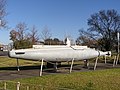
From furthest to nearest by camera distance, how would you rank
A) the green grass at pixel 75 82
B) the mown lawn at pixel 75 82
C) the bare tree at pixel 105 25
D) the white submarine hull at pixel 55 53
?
the bare tree at pixel 105 25 < the white submarine hull at pixel 55 53 < the mown lawn at pixel 75 82 < the green grass at pixel 75 82

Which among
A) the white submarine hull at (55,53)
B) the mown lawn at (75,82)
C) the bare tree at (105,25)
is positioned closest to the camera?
the mown lawn at (75,82)

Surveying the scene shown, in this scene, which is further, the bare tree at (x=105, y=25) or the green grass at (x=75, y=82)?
the bare tree at (x=105, y=25)

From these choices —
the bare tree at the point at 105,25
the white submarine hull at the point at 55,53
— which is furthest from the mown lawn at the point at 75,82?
the bare tree at the point at 105,25

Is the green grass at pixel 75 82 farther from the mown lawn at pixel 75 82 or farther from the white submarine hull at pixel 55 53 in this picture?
the white submarine hull at pixel 55 53

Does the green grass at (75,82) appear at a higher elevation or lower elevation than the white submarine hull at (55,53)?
lower

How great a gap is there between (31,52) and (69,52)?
390 cm

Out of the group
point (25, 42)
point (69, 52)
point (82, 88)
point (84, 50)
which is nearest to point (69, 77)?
point (82, 88)

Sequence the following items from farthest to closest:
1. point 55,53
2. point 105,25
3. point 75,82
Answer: point 105,25
point 55,53
point 75,82

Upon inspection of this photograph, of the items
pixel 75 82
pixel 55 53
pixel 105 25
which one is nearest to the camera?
pixel 75 82

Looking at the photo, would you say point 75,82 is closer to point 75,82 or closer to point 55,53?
point 75,82

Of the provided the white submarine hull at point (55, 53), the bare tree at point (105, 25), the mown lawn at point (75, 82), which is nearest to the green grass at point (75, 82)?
the mown lawn at point (75, 82)

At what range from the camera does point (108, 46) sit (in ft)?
252

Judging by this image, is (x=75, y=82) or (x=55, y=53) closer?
(x=75, y=82)

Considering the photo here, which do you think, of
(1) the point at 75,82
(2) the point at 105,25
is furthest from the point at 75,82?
(2) the point at 105,25
